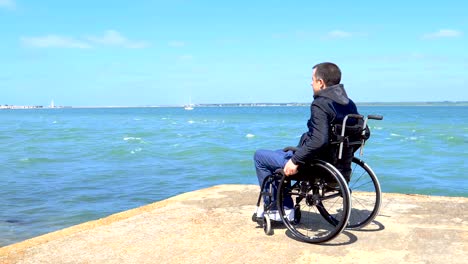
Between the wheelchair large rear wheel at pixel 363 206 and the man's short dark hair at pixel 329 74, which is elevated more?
the man's short dark hair at pixel 329 74

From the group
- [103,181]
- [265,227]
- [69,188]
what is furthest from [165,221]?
[103,181]

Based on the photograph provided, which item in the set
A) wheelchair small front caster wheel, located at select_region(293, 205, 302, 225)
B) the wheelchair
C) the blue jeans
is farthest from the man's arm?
wheelchair small front caster wheel, located at select_region(293, 205, 302, 225)

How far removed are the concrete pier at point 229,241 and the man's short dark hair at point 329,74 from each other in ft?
4.74

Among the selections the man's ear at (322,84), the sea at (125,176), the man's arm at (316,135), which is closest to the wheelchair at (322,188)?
the man's arm at (316,135)

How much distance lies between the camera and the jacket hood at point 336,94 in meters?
3.95

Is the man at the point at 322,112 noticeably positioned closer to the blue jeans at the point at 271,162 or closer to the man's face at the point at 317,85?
the man's face at the point at 317,85

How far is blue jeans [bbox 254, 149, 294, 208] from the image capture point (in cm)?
441

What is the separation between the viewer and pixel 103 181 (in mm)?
14406

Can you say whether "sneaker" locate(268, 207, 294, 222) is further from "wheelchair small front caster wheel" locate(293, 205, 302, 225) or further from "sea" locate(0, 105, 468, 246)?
"sea" locate(0, 105, 468, 246)

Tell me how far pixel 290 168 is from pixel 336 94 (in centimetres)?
75

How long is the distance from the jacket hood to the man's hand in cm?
64

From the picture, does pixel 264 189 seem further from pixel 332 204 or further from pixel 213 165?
pixel 213 165

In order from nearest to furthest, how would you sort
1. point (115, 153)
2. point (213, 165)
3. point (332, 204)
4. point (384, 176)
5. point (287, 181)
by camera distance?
point (287, 181)
point (332, 204)
point (384, 176)
point (213, 165)
point (115, 153)

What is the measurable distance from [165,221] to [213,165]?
14300mm
